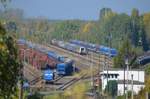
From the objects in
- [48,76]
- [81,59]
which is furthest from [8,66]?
[81,59]

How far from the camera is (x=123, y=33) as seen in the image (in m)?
76.0

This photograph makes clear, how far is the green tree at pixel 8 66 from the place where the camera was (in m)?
4.60

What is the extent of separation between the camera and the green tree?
460 cm

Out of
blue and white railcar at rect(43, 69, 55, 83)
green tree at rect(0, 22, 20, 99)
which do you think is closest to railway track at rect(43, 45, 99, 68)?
blue and white railcar at rect(43, 69, 55, 83)

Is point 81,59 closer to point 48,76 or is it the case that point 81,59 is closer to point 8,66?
point 48,76

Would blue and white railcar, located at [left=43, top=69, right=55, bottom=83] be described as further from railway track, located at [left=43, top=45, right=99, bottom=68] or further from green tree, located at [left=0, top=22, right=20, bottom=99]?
green tree, located at [left=0, top=22, right=20, bottom=99]

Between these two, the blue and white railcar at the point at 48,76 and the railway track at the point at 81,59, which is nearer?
the blue and white railcar at the point at 48,76

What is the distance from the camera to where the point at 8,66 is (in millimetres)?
4770

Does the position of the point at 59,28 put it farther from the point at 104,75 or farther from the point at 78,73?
the point at 104,75

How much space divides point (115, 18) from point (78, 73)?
31.8 metres

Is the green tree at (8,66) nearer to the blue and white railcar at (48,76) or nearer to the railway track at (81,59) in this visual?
the blue and white railcar at (48,76)

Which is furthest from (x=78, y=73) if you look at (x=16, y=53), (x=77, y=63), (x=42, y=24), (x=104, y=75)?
(x=42, y=24)

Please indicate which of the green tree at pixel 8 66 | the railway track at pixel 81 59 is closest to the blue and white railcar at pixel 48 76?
the railway track at pixel 81 59

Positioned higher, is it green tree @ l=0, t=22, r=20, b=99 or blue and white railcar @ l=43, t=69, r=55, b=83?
green tree @ l=0, t=22, r=20, b=99
